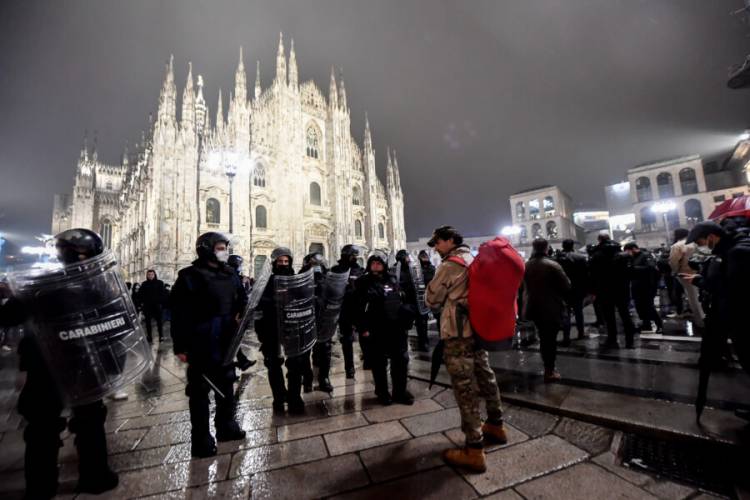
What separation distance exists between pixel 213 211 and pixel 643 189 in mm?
48074

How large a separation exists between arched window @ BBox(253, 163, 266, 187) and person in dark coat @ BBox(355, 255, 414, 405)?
2723 cm

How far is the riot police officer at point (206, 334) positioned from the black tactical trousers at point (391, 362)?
4.93 ft

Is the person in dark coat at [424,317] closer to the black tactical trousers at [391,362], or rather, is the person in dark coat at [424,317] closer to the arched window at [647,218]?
the black tactical trousers at [391,362]

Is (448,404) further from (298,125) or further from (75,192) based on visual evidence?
(75,192)

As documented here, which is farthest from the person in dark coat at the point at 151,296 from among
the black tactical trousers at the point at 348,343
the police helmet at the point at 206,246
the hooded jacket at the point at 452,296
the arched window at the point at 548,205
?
the arched window at the point at 548,205

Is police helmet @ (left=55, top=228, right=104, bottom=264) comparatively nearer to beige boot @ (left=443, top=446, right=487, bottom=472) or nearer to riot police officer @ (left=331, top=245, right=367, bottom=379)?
riot police officer @ (left=331, top=245, right=367, bottom=379)

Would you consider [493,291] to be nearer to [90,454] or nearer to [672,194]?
[90,454]

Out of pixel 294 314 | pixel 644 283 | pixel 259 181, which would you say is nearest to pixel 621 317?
pixel 644 283

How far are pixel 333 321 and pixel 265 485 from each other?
2452mm

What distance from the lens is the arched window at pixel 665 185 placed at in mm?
36412

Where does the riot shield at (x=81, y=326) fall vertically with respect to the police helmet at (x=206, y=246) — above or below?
below

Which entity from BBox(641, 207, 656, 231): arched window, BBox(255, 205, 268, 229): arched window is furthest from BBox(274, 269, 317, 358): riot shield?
BBox(641, 207, 656, 231): arched window

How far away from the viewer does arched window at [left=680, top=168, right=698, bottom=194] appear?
35.2 m

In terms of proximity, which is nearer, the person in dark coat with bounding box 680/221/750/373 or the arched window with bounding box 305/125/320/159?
the person in dark coat with bounding box 680/221/750/373
